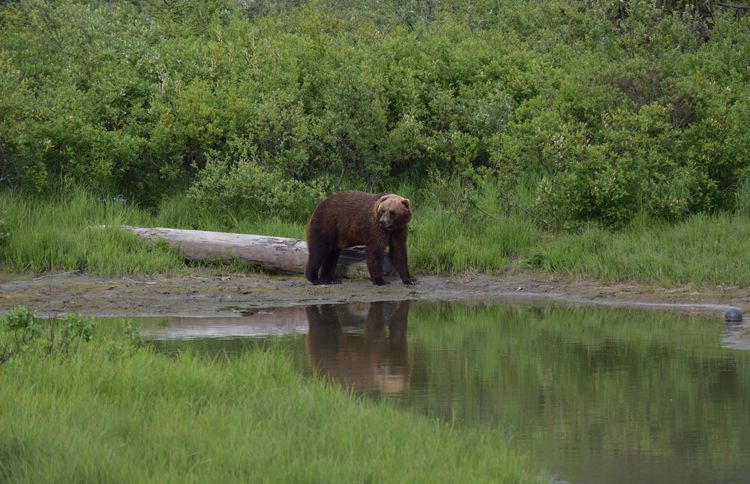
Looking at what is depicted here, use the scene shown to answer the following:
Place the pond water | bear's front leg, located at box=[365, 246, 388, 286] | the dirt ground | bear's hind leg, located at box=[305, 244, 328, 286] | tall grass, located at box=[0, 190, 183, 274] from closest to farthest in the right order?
the pond water → the dirt ground → bear's front leg, located at box=[365, 246, 388, 286] → bear's hind leg, located at box=[305, 244, 328, 286] → tall grass, located at box=[0, 190, 183, 274]

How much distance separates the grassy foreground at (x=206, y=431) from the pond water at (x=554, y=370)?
2.24ft

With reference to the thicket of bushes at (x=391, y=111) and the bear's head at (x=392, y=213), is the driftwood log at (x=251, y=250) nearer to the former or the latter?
the bear's head at (x=392, y=213)

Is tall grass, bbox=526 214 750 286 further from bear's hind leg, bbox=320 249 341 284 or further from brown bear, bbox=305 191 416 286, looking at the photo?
bear's hind leg, bbox=320 249 341 284

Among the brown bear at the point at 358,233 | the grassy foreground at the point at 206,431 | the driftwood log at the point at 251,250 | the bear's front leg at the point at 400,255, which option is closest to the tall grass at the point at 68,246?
the driftwood log at the point at 251,250

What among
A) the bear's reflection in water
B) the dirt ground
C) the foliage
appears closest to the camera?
the foliage

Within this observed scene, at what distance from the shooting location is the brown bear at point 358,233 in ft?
45.8

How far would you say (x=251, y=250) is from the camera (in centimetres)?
1455

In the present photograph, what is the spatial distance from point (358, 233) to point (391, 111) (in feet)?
12.3

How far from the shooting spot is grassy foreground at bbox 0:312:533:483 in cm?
580

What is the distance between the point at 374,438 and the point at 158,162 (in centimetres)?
1109

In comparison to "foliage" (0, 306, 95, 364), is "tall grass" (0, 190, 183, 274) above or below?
above

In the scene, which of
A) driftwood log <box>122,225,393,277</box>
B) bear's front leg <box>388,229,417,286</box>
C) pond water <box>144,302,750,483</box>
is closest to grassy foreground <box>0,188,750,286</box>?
driftwood log <box>122,225,393,277</box>

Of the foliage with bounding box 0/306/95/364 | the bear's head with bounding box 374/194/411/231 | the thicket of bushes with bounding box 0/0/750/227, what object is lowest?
the foliage with bounding box 0/306/95/364

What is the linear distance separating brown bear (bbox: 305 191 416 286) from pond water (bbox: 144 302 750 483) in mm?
962
